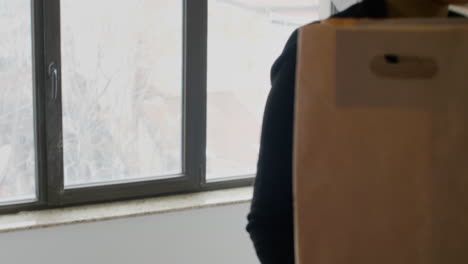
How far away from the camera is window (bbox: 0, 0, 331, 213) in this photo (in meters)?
2.07

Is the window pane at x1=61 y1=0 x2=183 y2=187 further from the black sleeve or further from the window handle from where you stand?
the black sleeve

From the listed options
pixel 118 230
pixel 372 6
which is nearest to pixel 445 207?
pixel 372 6

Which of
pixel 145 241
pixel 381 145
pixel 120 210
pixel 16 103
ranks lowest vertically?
pixel 145 241

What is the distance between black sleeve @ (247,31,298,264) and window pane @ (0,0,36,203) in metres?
1.45

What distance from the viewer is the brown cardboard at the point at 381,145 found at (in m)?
0.80

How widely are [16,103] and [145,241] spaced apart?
27.4 inches

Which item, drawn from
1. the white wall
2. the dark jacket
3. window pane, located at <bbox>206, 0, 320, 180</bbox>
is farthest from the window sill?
the dark jacket

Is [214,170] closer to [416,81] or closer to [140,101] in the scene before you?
[140,101]

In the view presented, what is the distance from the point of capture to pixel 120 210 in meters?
2.17

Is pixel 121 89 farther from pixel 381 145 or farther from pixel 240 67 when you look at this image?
pixel 381 145

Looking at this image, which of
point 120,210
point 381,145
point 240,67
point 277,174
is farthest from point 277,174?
point 240,67

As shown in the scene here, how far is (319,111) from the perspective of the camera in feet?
2.64

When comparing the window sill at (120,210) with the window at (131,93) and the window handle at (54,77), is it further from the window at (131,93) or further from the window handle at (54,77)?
the window handle at (54,77)

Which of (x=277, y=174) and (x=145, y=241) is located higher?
(x=277, y=174)
